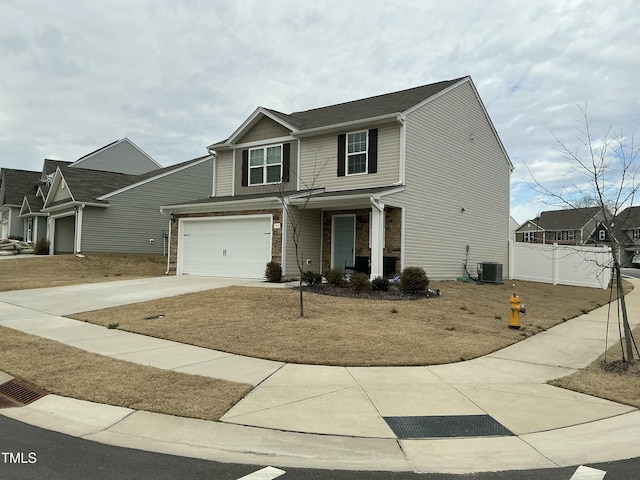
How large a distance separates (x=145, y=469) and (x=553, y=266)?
2238cm

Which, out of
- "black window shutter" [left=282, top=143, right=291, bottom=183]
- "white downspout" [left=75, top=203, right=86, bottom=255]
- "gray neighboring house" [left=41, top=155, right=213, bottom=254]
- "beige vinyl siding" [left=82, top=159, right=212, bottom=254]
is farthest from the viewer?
"beige vinyl siding" [left=82, top=159, right=212, bottom=254]

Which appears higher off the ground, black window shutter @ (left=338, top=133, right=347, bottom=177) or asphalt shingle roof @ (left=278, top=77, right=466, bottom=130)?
asphalt shingle roof @ (left=278, top=77, right=466, bottom=130)

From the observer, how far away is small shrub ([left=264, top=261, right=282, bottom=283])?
15734 millimetres

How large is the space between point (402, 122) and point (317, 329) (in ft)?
31.4

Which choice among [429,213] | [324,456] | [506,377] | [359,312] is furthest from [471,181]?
[324,456]

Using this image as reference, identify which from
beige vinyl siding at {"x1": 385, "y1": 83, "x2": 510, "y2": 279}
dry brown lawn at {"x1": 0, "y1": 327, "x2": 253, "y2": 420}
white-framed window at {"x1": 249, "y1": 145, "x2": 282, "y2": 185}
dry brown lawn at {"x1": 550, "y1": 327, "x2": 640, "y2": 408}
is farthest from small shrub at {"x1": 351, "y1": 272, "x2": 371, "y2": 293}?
dry brown lawn at {"x1": 0, "y1": 327, "x2": 253, "y2": 420}

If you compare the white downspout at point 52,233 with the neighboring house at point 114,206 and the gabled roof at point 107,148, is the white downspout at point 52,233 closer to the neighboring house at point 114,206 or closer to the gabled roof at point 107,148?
the neighboring house at point 114,206

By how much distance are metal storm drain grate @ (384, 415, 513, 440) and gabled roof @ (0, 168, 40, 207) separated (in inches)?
1655

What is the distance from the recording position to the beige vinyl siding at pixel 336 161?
16.4 metres

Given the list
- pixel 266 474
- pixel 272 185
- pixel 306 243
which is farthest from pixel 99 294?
pixel 266 474

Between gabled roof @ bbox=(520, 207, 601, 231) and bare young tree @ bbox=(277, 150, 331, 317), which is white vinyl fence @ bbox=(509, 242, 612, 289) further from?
A: gabled roof @ bbox=(520, 207, 601, 231)

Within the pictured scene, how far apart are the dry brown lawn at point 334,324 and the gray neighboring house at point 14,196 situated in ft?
106

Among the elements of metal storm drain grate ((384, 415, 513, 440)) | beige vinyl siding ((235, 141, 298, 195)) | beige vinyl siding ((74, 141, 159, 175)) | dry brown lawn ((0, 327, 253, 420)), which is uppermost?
beige vinyl siding ((74, 141, 159, 175))

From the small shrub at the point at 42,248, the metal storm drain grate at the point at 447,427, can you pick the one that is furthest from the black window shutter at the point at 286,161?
the small shrub at the point at 42,248
